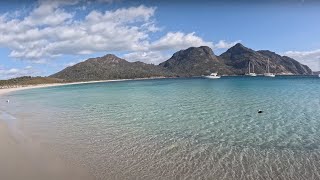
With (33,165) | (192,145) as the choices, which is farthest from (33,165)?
(192,145)

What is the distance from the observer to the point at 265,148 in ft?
→ 42.7

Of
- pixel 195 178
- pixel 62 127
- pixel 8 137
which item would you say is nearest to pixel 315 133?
pixel 195 178

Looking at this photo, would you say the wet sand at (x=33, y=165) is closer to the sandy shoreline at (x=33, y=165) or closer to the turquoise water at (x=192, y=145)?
the sandy shoreline at (x=33, y=165)

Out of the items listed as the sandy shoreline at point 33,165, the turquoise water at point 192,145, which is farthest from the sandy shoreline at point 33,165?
the turquoise water at point 192,145

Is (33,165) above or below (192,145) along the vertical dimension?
above

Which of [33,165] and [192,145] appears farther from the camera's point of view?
[192,145]

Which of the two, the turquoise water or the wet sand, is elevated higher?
the wet sand

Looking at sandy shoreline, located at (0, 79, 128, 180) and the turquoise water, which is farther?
the turquoise water

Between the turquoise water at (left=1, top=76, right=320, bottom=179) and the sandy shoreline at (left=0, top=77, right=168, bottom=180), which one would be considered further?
the turquoise water at (left=1, top=76, right=320, bottom=179)

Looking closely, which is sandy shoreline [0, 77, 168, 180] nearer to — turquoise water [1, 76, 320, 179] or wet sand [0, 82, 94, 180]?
wet sand [0, 82, 94, 180]

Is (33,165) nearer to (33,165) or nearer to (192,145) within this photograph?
(33,165)

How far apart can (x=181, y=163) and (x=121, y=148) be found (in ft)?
11.7

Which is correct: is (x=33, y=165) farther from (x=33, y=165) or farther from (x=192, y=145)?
(x=192, y=145)

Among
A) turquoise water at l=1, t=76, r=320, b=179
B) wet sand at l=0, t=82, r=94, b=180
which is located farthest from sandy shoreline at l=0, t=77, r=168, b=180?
turquoise water at l=1, t=76, r=320, b=179
